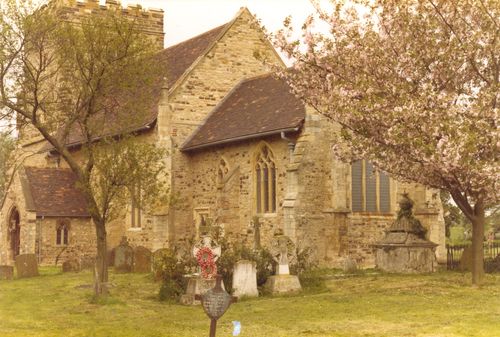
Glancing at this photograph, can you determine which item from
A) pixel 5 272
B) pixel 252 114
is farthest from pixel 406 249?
pixel 5 272

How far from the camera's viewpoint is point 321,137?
2473cm

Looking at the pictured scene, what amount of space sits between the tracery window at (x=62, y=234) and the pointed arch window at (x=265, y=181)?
962 centimetres

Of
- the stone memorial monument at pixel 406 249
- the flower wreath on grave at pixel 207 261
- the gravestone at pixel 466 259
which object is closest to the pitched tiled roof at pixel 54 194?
the stone memorial monument at pixel 406 249

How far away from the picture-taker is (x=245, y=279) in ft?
59.6

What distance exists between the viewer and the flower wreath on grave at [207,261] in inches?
658

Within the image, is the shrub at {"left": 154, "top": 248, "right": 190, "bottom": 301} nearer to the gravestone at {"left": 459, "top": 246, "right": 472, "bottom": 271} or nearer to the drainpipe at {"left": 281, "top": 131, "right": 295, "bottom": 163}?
the drainpipe at {"left": 281, "top": 131, "right": 295, "bottom": 163}

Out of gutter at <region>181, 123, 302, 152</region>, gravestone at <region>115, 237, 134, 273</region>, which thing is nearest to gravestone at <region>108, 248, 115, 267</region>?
gravestone at <region>115, 237, 134, 273</region>

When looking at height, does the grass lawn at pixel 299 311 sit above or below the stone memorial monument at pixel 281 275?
below

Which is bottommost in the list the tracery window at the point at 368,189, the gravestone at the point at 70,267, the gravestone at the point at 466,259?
the gravestone at the point at 70,267

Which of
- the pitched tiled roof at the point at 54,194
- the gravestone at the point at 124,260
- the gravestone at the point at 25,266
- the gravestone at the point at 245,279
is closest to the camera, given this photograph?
the gravestone at the point at 245,279

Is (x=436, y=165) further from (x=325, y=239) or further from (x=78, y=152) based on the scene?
(x=78, y=152)

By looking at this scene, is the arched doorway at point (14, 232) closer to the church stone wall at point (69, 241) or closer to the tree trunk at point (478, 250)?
the church stone wall at point (69, 241)

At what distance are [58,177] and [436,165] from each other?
2100cm

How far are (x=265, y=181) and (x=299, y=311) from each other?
11518 mm
